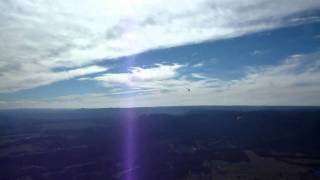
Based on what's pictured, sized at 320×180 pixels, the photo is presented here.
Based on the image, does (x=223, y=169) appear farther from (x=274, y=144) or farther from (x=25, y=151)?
(x=25, y=151)

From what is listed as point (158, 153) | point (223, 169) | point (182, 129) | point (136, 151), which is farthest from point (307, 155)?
point (182, 129)

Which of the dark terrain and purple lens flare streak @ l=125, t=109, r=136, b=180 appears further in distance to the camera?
purple lens flare streak @ l=125, t=109, r=136, b=180

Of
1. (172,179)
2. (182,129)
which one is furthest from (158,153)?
(182,129)

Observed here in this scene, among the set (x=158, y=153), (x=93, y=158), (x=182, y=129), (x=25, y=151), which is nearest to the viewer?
(x=93, y=158)

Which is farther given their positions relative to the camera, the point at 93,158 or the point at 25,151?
the point at 25,151

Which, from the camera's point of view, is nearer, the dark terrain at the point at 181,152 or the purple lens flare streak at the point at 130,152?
the dark terrain at the point at 181,152

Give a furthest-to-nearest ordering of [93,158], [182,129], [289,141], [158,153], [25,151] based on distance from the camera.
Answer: [182,129], [289,141], [25,151], [158,153], [93,158]

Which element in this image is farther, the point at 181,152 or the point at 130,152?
the point at 130,152
